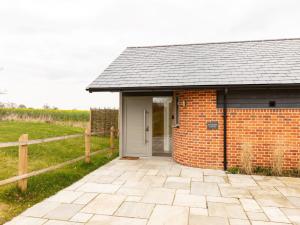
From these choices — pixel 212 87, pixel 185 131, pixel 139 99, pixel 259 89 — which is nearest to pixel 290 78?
pixel 259 89

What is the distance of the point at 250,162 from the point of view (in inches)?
299

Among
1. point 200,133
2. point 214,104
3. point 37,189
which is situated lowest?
point 37,189

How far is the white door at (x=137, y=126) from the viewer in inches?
394

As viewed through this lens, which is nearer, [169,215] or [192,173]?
[169,215]

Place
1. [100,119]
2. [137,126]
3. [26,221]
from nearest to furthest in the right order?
[26,221] → [137,126] → [100,119]

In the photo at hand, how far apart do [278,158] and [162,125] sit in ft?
13.9

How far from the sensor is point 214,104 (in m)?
8.16

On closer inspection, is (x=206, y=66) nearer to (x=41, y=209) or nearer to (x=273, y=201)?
(x=273, y=201)

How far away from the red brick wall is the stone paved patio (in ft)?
2.78

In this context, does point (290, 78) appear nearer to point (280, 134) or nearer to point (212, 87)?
point (280, 134)

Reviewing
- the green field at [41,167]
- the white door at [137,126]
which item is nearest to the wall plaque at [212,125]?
the white door at [137,126]

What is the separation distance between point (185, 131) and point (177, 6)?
278 inches

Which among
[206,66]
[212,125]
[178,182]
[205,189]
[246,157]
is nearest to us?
[205,189]

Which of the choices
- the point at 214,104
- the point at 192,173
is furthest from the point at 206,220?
the point at 214,104
